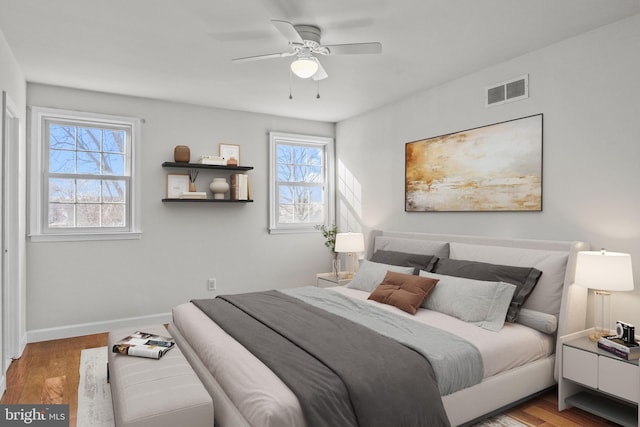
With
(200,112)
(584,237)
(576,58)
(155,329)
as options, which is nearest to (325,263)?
(200,112)

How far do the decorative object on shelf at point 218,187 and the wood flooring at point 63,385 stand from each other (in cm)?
193

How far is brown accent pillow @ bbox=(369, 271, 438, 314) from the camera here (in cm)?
311

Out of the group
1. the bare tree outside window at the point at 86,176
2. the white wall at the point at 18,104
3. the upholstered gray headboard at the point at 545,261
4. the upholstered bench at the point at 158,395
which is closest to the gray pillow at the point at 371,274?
the upholstered gray headboard at the point at 545,261

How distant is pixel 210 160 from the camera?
15.5 ft

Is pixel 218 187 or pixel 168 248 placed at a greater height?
pixel 218 187

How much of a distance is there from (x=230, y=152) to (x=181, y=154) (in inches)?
25.5

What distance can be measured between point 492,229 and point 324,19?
7.49ft

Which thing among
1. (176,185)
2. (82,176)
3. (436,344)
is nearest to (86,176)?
(82,176)

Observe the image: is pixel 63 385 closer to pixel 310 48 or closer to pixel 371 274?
pixel 371 274

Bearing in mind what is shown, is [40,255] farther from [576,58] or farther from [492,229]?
[576,58]

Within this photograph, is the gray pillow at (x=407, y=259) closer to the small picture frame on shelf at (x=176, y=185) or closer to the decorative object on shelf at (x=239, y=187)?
the decorative object on shelf at (x=239, y=187)

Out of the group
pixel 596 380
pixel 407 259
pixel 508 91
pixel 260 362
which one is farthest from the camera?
pixel 407 259

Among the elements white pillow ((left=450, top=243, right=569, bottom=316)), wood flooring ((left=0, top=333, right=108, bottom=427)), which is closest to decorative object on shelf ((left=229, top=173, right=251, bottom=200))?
wood flooring ((left=0, top=333, right=108, bottom=427))

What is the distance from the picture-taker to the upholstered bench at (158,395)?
181cm
